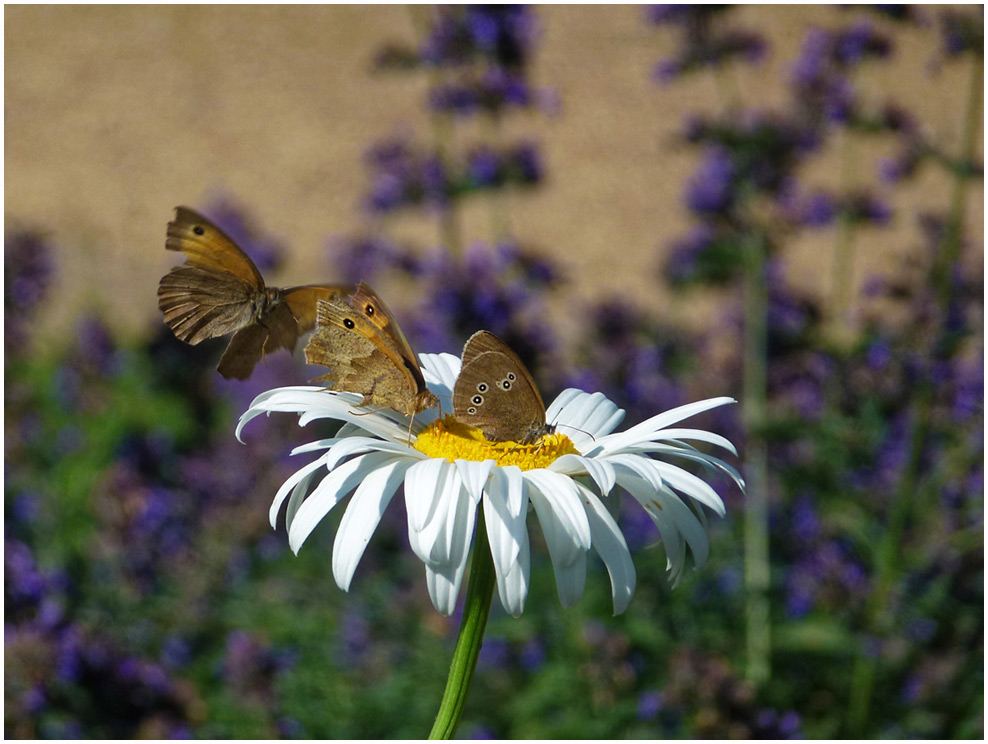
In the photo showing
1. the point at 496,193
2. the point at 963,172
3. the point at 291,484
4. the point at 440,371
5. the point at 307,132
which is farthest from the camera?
the point at 307,132

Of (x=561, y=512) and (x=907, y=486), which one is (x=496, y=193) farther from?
(x=561, y=512)

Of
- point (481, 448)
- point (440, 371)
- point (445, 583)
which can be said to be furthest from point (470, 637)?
point (440, 371)

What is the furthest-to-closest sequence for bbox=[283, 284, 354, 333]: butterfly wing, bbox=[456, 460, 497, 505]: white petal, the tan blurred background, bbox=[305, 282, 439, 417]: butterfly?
1. the tan blurred background
2. bbox=[283, 284, 354, 333]: butterfly wing
3. bbox=[305, 282, 439, 417]: butterfly
4. bbox=[456, 460, 497, 505]: white petal

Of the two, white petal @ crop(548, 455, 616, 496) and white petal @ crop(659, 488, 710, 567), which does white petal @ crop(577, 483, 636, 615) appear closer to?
white petal @ crop(548, 455, 616, 496)

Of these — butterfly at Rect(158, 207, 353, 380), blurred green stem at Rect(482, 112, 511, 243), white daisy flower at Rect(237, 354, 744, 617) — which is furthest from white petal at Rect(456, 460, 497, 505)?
blurred green stem at Rect(482, 112, 511, 243)

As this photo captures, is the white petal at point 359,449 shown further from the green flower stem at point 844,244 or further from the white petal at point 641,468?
the green flower stem at point 844,244
